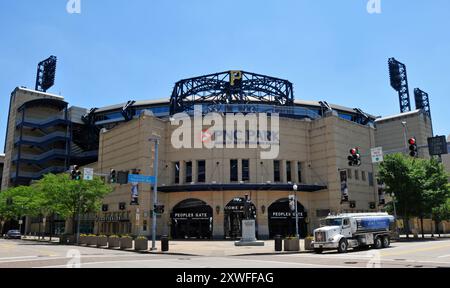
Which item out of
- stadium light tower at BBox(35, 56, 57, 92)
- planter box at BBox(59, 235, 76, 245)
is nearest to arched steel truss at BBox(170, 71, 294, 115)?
planter box at BBox(59, 235, 76, 245)

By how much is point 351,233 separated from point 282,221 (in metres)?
25.5

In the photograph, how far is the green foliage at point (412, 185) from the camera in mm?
46781

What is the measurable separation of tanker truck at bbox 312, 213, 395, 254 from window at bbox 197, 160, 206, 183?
2628 cm

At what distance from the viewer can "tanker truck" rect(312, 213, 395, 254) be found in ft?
93.2

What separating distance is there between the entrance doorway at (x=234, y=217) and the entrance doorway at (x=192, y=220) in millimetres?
2226

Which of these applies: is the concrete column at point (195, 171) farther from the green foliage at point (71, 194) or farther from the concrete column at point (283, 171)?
the concrete column at point (283, 171)

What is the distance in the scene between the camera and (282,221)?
54594mm

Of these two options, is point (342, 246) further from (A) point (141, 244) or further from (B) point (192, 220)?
(B) point (192, 220)

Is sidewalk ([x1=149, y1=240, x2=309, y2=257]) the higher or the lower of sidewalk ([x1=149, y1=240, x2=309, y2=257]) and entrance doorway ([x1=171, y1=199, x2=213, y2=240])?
the lower

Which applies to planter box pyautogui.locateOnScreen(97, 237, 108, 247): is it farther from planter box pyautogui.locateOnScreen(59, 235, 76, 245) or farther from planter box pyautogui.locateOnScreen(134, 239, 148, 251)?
planter box pyautogui.locateOnScreen(59, 235, 76, 245)

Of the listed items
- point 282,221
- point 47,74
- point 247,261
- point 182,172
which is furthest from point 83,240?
point 47,74

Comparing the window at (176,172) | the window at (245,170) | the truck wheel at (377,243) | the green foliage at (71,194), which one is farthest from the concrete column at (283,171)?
the green foliage at (71,194)
